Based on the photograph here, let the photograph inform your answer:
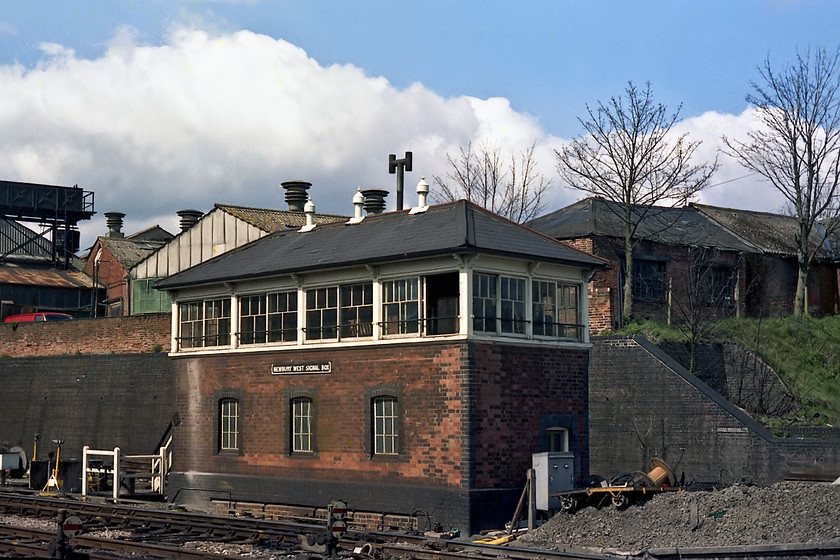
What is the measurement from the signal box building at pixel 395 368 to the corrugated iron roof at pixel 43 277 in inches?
1332

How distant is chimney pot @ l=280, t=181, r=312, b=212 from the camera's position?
161 feet

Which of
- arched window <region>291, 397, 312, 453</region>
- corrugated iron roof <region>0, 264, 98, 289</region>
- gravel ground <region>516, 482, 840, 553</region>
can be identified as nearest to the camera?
gravel ground <region>516, 482, 840, 553</region>

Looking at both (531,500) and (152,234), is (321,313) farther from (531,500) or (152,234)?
(152,234)

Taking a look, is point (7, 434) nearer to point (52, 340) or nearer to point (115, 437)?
point (52, 340)

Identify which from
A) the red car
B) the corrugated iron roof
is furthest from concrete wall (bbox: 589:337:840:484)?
the corrugated iron roof

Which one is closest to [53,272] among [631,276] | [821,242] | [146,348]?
[146,348]

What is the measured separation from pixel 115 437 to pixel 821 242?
29662 mm

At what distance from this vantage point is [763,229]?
4412 centimetres

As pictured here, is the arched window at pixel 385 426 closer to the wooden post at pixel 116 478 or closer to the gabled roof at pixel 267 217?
the wooden post at pixel 116 478

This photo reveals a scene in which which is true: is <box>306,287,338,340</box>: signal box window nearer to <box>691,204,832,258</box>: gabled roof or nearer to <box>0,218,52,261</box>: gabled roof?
<box>691,204,832,258</box>: gabled roof

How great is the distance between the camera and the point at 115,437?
37.4 meters

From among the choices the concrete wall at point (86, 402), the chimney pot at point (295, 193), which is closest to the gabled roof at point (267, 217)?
the chimney pot at point (295, 193)

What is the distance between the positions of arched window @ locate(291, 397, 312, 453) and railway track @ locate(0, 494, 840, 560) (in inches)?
146

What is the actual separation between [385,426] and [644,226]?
19.3 meters
